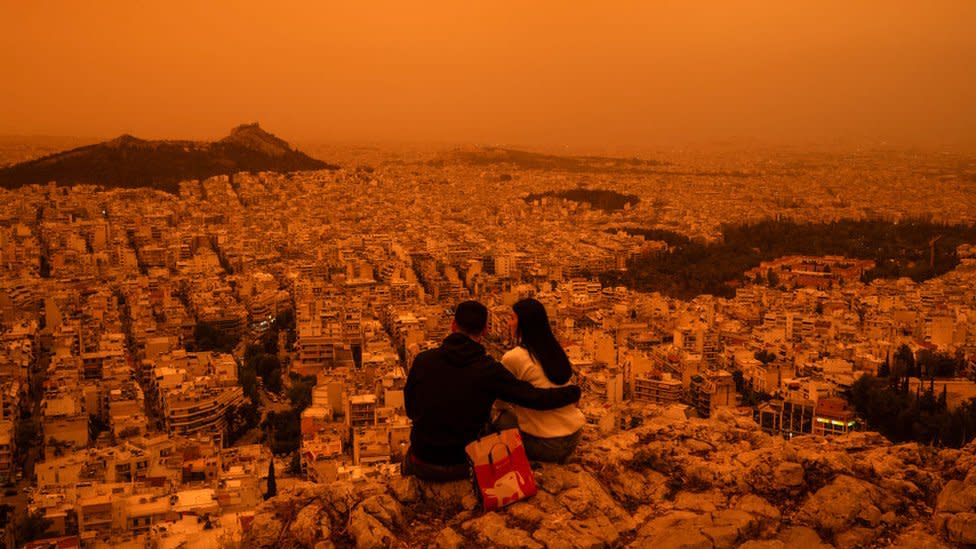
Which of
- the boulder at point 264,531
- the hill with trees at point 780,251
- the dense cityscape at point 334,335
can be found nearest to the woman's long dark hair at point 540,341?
the dense cityscape at point 334,335

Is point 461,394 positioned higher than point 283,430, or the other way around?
point 461,394

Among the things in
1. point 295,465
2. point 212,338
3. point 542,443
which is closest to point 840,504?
point 542,443

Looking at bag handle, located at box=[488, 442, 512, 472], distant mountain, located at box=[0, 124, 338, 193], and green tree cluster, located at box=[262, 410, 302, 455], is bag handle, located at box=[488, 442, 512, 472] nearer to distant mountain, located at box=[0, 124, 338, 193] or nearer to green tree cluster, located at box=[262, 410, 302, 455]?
green tree cluster, located at box=[262, 410, 302, 455]

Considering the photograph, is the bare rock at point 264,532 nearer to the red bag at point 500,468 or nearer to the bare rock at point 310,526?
the bare rock at point 310,526

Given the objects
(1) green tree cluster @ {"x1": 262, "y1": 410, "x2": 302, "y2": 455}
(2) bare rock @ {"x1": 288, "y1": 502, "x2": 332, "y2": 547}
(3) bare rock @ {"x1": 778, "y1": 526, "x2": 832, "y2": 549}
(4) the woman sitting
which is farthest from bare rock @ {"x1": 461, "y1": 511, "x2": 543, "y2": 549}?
(1) green tree cluster @ {"x1": 262, "y1": 410, "x2": 302, "y2": 455}

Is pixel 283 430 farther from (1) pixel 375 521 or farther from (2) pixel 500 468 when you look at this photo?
(2) pixel 500 468

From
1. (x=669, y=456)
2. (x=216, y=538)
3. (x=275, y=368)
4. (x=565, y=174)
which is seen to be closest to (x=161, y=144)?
(x=565, y=174)
